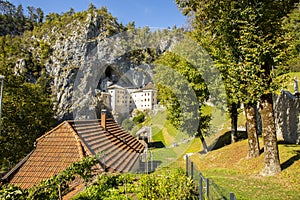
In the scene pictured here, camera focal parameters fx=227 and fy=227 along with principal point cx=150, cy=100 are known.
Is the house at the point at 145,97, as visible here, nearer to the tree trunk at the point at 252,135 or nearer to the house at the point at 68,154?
the house at the point at 68,154

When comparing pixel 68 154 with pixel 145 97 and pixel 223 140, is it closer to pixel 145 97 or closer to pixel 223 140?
pixel 145 97

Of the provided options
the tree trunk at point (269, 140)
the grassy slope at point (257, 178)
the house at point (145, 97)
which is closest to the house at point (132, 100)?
the house at point (145, 97)

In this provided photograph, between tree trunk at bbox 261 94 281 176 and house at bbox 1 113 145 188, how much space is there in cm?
489

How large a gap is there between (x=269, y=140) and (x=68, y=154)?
6916 mm

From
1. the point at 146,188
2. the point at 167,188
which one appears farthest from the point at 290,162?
the point at 146,188

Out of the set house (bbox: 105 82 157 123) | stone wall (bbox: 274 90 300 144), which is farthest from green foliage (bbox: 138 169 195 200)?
stone wall (bbox: 274 90 300 144)

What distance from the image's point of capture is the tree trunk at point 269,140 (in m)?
7.23

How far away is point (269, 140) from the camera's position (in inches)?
287

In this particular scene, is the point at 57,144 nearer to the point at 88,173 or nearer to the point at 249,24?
the point at 88,173

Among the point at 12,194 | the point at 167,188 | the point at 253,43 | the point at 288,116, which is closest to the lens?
the point at 12,194

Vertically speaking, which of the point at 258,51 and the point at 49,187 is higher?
the point at 258,51

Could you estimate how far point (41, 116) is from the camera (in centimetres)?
2205

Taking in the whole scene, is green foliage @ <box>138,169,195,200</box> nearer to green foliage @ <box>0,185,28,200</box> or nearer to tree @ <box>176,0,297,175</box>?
green foliage @ <box>0,185,28,200</box>

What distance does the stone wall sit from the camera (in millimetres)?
10945
